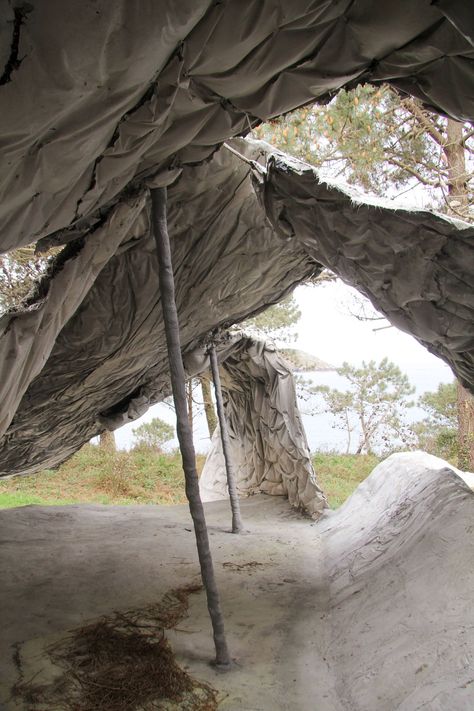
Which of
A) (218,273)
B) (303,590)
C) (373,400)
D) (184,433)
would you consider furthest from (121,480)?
(184,433)

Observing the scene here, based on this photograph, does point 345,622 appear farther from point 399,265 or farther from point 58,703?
point 399,265

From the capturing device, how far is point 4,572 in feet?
→ 12.2

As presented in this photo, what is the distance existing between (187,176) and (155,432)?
1005 centimetres

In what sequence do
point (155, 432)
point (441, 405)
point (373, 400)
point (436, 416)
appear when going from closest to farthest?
point (441, 405) < point (436, 416) < point (373, 400) < point (155, 432)

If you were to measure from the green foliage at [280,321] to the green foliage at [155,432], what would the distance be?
3.61m

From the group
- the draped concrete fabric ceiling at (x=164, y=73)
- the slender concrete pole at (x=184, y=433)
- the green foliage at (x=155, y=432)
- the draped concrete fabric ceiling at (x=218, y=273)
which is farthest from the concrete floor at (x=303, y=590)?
the green foliage at (x=155, y=432)

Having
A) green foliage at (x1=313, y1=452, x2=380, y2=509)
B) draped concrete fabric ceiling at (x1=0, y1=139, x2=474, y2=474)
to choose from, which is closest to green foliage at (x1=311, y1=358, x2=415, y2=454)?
green foliage at (x1=313, y1=452, x2=380, y2=509)

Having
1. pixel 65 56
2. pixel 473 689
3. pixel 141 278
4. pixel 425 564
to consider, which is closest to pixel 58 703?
pixel 473 689

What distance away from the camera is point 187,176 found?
8.78 feet

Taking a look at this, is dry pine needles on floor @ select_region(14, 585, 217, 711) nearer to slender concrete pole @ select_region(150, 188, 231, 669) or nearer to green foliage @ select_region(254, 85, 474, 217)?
slender concrete pole @ select_region(150, 188, 231, 669)

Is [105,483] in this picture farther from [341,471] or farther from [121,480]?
[341,471]

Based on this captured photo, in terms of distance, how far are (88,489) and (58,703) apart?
7.58 m

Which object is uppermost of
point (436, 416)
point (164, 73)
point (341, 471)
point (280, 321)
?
point (280, 321)

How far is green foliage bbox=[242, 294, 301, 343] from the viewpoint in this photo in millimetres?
10172
